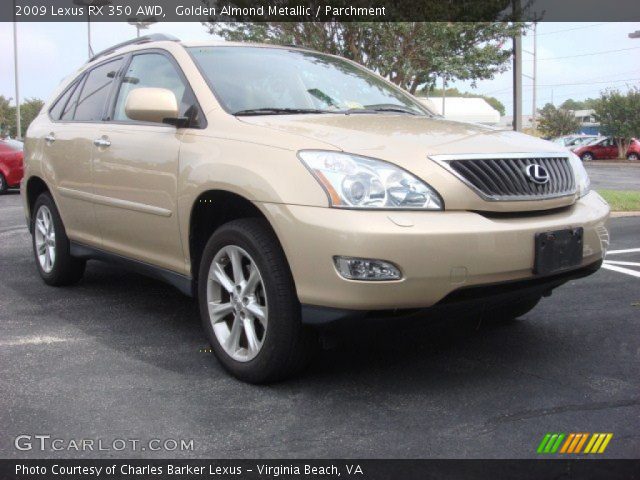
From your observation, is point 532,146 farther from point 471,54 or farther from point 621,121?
point 621,121

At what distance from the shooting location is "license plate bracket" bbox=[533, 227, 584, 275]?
3.17 m

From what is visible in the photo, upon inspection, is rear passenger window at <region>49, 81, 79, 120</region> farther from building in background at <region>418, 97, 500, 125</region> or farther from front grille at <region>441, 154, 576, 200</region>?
building in background at <region>418, 97, 500, 125</region>

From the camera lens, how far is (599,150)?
38.6m

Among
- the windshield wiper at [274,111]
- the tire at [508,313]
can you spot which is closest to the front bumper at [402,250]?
the windshield wiper at [274,111]

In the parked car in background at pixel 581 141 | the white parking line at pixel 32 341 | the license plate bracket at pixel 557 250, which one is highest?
the parked car in background at pixel 581 141

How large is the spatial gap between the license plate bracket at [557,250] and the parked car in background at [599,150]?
37520mm

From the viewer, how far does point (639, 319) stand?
453 centimetres

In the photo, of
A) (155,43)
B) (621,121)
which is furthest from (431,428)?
(621,121)

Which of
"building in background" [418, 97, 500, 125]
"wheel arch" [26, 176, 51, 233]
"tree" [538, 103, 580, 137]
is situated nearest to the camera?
"wheel arch" [26, 176, 51, 233]

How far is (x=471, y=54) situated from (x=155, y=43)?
1302 cm

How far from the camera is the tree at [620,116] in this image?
1550 inches

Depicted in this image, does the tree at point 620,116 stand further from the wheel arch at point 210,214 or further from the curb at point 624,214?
the wheel arch at point 210,214

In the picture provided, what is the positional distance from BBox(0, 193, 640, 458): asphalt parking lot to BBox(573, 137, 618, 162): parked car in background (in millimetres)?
36309

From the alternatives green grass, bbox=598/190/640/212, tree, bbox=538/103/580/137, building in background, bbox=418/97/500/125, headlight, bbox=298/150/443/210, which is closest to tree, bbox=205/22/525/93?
green grass, bbox=598/190/640/212
